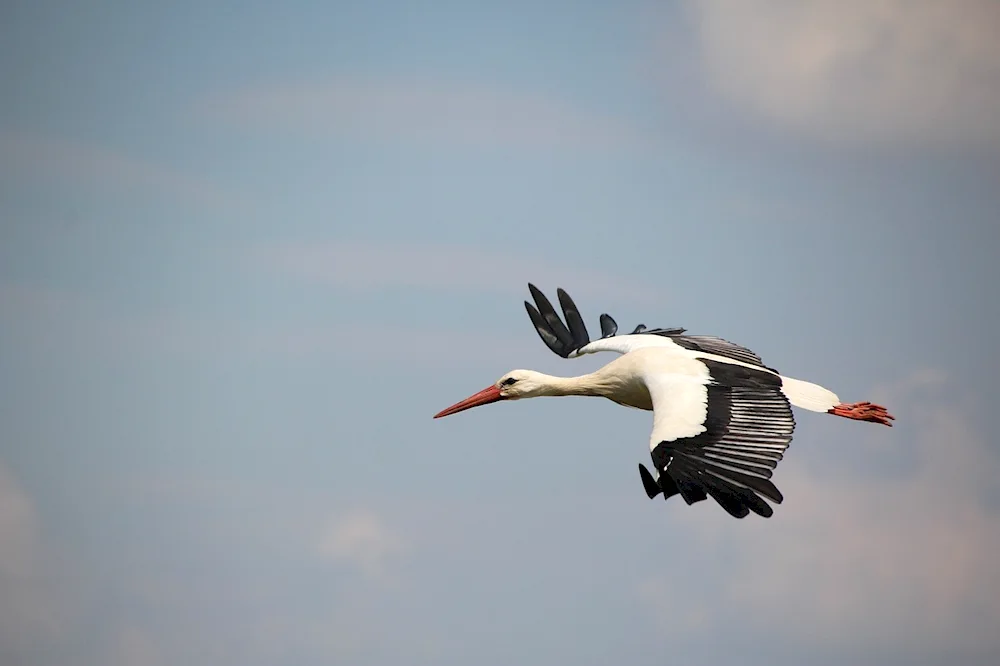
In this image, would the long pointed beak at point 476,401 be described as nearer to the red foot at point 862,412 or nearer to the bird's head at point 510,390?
the bird's head at point 510,390

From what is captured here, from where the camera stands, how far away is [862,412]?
2227 cm

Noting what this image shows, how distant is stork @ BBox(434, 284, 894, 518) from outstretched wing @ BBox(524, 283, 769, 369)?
0.02 metres

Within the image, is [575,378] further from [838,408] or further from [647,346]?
[838,408]

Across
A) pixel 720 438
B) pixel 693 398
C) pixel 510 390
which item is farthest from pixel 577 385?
pixel 720 438

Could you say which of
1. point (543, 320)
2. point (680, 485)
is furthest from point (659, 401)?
point (543, 320)

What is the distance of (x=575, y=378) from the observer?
22.4 m

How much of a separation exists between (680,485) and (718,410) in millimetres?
1903

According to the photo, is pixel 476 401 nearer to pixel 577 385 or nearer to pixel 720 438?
pixel 577 385

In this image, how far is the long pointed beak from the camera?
2375cm

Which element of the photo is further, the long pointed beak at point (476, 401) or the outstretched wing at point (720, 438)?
the long pointed beak at point (476, 401)

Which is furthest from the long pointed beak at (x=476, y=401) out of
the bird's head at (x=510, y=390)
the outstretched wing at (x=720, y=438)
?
the outstretched wing at (x=720, y=438)

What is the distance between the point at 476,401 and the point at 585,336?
2.10m

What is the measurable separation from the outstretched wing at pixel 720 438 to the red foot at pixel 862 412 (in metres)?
2.88

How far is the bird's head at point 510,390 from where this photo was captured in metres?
23.2
